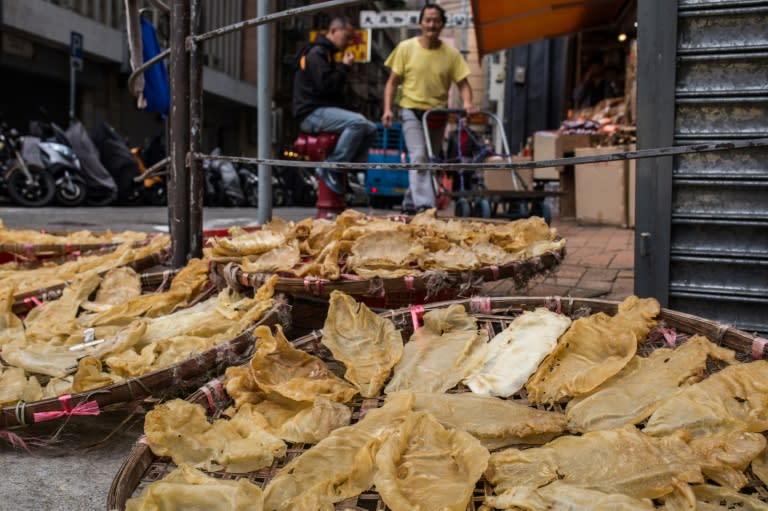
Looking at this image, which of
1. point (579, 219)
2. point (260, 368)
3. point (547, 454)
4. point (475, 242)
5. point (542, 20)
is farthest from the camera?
point (542, 20)

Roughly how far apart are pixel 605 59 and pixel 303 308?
32.4 ft

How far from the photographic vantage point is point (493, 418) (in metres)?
1.41

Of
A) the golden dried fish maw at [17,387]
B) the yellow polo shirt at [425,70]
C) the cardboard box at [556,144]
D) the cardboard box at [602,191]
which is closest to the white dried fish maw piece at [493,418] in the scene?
the golden dried fish maw at [17,387]

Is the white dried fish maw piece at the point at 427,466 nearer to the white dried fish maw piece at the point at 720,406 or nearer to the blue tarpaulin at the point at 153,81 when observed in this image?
the white dried fish maw piece at the point at 720,406

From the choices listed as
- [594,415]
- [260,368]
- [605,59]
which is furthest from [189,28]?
[605,59]

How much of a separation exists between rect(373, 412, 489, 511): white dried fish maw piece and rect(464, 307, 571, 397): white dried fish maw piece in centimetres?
30

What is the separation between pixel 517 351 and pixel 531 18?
817 centimetres

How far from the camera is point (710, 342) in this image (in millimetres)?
1635

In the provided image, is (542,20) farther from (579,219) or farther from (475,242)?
(475,242)

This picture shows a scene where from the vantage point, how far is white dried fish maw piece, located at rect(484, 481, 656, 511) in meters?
1.05

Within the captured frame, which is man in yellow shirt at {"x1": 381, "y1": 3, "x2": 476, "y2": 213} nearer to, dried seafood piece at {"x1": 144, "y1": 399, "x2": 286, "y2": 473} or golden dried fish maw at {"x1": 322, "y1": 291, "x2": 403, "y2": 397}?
golden dried fish maw at {"x1": 322, "y1": 291, "x2": 403, "y2": 397}

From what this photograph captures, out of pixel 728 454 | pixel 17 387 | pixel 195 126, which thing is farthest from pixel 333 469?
pixel 195 126

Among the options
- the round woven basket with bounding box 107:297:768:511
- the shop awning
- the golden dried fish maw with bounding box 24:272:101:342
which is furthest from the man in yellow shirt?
the round woven basket with bounding box 107:297:768:511

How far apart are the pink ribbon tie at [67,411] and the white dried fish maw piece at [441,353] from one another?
25.2 inches
